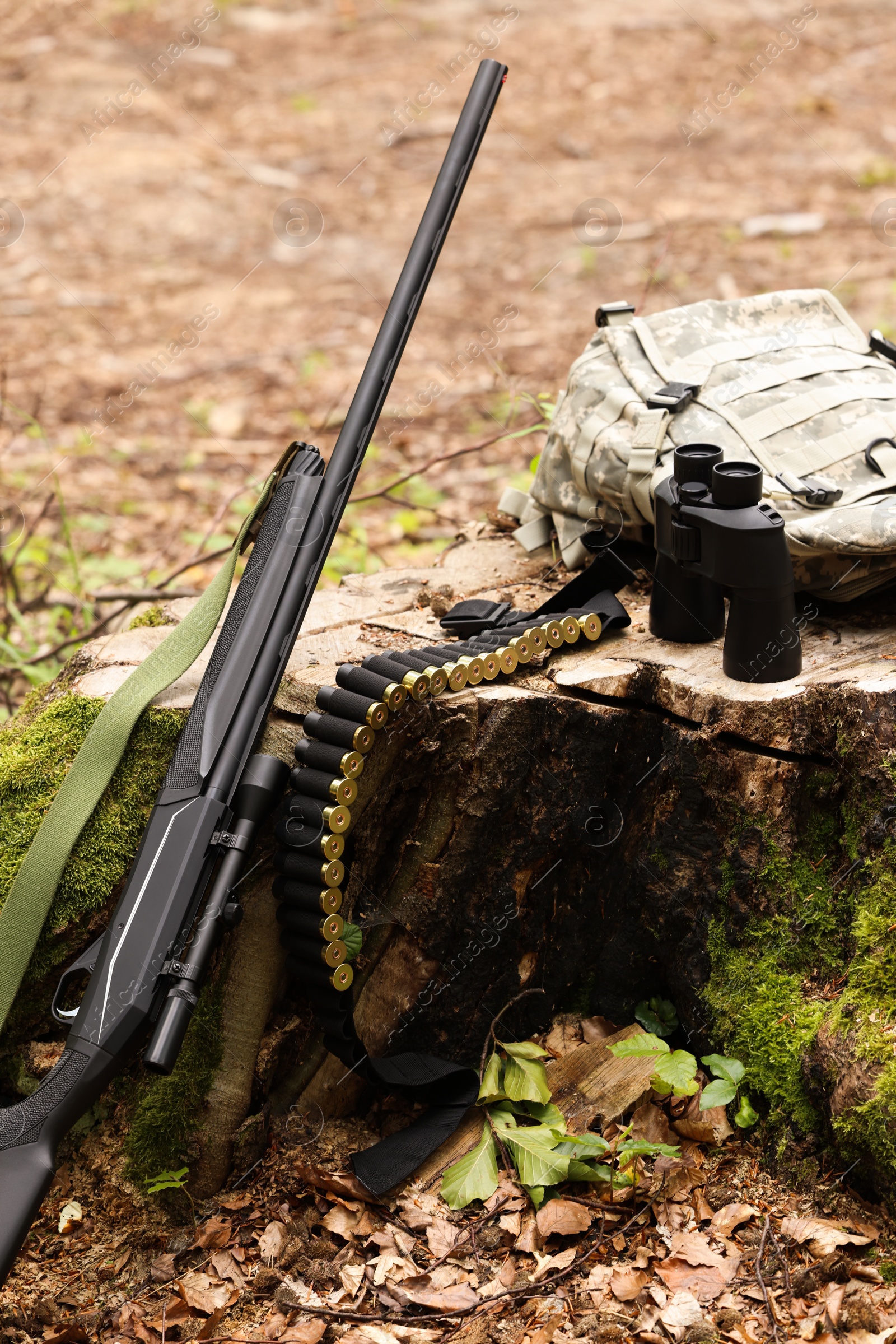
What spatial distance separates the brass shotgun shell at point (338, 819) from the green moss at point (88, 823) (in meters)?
0.60

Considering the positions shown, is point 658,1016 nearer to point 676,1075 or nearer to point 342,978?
point 676,1075

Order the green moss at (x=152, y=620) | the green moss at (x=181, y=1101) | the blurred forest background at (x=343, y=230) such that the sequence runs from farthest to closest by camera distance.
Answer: the blurred forest background at (x=343, y=230)
the green moss at (x=152, y=620)
the green moss at (x=181, y=1101)

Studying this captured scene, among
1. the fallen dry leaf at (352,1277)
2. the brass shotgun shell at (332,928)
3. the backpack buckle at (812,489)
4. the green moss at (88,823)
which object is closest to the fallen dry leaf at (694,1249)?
the fallen dry leaf at (352,1277)

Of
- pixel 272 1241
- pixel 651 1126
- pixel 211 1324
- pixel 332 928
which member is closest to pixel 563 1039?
pixel 651 1126

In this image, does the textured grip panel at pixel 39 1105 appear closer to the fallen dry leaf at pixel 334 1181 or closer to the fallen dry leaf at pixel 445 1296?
the fallen dry leaf at pixel 334 1181

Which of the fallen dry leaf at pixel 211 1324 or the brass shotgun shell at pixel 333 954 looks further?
the brass shotgun shell at pixel 333 954

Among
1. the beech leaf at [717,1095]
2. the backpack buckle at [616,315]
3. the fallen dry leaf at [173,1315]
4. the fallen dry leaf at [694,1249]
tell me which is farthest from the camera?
the backpack buckle at [616,315]

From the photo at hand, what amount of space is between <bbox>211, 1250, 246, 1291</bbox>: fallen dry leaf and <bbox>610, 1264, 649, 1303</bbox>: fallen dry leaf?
40.2 inches

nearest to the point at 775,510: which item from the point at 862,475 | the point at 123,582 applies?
the point at 862,475

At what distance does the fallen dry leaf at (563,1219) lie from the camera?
2.98m

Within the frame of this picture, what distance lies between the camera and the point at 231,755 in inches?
123

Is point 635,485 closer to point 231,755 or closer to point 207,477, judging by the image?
point 231,755

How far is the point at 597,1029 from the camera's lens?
3.58m

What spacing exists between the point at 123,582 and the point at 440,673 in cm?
363
